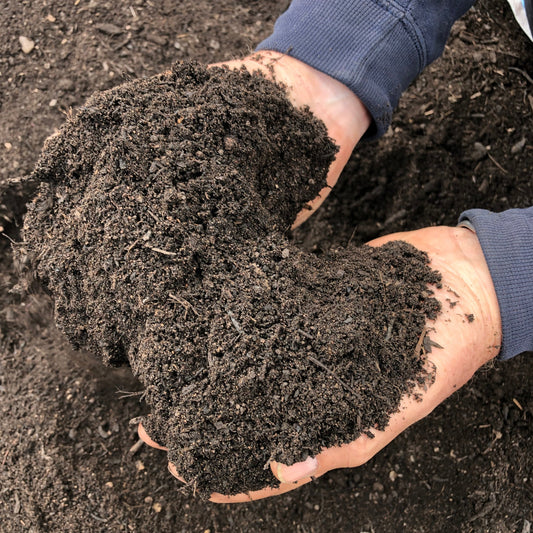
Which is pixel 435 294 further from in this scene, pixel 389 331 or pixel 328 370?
pixel 328 370

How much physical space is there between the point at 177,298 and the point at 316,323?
0.33 metres

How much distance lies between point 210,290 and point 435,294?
62cm

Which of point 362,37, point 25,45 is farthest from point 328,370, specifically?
point 25,45

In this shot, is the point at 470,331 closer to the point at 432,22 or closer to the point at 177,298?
the point at 177,298

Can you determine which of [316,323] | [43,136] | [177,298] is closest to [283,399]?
[316,323]

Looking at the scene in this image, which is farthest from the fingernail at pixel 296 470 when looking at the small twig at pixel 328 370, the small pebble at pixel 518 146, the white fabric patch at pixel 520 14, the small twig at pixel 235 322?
the white fabric patch at pixel 520 14

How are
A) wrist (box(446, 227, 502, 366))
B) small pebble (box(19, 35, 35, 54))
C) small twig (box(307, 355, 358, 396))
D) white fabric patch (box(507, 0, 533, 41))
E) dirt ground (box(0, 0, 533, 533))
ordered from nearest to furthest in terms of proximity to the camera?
small twig (box(307, 355, 358, 396))
wrist (box(446, 227, 502, 366))
dirt ground (box(0, 0, 533, 533))
small pebble (box(19, 35, 35, 54))
white fabric patch (box(507, 0, 533, 41))

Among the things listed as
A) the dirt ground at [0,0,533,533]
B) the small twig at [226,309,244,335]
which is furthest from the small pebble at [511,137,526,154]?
the small twig at [226,309,244,335]

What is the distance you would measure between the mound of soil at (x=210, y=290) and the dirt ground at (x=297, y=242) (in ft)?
1.57

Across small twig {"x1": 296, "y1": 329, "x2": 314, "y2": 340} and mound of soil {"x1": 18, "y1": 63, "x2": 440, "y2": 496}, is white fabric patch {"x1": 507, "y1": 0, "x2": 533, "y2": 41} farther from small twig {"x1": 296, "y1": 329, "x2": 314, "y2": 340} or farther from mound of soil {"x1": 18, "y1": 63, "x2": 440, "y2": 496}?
small twig {"x1": 296, "y1": 329, "x2": 314, "y2": 340}

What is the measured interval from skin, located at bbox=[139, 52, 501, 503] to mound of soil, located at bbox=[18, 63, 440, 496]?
7 cm

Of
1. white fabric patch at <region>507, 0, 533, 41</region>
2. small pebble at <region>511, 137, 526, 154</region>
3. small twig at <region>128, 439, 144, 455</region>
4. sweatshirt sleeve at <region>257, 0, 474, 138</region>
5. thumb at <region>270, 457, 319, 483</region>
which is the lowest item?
small twig at <region>128, 439, 144, 455</region>

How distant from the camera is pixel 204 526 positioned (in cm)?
159

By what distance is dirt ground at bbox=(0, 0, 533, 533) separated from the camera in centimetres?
159
